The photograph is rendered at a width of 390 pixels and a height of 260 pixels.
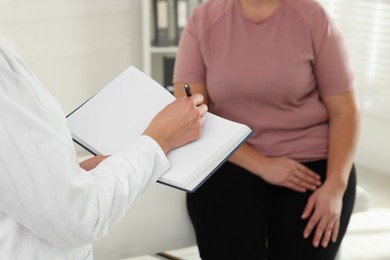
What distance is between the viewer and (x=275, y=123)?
1877 mm

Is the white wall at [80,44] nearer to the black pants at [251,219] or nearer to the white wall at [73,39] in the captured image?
the white wall at [73,39]

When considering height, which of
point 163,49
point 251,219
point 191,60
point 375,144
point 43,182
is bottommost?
point 375,144

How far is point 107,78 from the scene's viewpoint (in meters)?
3.68

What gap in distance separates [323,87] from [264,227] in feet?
1.39

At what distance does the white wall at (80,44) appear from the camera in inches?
132

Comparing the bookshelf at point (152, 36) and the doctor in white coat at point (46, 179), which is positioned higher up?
the doctor in white coat at point (46, 179)

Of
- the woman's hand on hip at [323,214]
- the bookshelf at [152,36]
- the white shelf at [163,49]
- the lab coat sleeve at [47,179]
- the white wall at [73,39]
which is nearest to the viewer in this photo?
the lab coat sleeve at [47,179]

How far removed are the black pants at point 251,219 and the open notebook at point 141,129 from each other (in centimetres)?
46

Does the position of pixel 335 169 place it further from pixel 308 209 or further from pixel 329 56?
pixel 329 56

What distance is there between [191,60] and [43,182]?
1.03m

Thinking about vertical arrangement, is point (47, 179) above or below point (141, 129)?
above

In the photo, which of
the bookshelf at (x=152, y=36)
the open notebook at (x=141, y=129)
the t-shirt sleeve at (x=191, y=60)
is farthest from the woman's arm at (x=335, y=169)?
the bookshelf at (x=152, y=36)

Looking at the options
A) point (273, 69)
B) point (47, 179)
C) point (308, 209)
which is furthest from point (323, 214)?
point (47, 179)

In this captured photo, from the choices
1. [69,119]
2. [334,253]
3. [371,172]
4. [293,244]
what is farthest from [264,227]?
[371,172]
